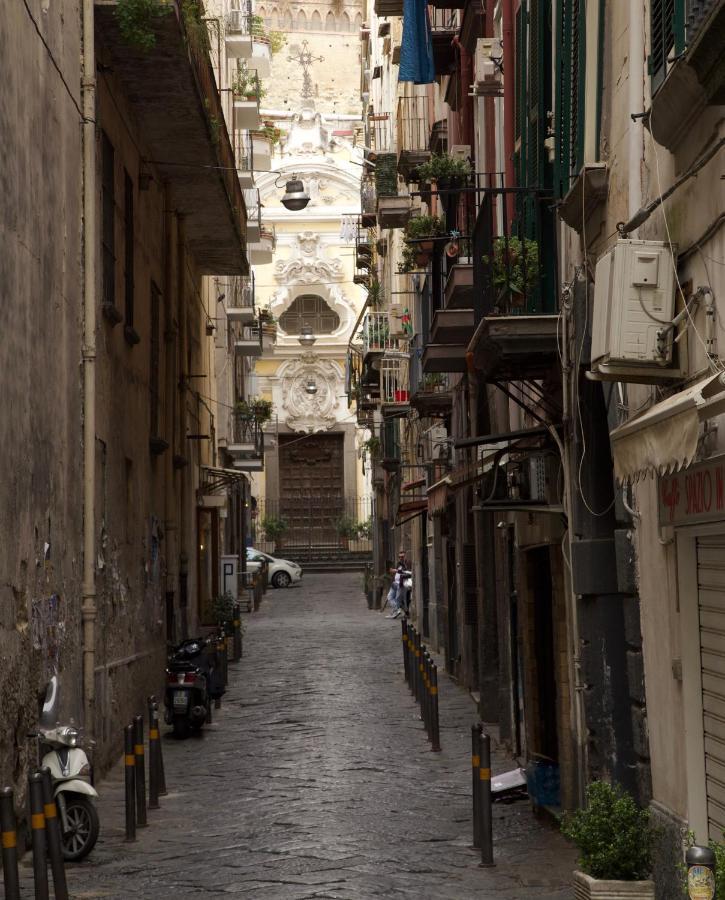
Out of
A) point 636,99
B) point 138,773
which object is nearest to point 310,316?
point 138,773

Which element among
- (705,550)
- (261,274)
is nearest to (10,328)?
(705,550)

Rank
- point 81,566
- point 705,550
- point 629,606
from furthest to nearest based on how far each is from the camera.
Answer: point 81,566 → point 629,606 → point 705,550

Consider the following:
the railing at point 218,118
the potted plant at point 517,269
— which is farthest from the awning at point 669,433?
the railing at point 218,118

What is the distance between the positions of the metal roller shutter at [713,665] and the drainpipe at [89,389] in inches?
280

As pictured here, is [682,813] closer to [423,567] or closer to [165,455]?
[165,455]

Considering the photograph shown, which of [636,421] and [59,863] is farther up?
[636,421]

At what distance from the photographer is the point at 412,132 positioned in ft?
90.6

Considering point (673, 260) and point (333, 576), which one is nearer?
point (673, 260)

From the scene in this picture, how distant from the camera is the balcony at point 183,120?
15.5 metres

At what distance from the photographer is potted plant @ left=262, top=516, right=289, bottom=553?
54906mm

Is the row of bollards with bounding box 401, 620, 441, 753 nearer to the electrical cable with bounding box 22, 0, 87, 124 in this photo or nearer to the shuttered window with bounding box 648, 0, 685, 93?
the electrical cable with bounding box 22, 0, 87, 124

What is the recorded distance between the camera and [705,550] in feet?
24.8

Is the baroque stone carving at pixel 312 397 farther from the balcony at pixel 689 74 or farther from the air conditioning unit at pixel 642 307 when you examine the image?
the air conditioning unit at pixel 642 307

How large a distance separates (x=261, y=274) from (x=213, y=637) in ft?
130
